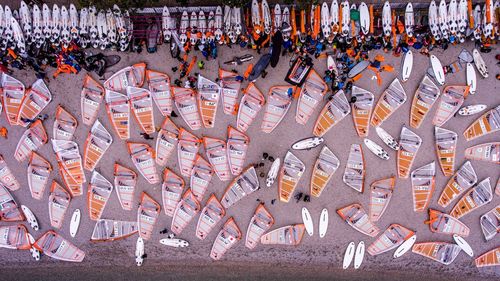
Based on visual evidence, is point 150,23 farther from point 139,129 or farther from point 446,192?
point 446,192

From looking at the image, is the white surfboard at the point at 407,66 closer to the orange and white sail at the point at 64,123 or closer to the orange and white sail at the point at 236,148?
the orange and white sail at the point at 236,148

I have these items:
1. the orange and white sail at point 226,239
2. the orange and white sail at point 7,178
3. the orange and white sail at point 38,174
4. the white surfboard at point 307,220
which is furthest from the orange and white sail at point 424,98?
the orange and white sail at point 7,178

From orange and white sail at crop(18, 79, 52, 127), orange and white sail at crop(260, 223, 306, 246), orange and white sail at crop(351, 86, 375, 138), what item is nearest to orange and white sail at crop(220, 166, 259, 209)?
orange and white sail at crop(260, 223, 306, 246)

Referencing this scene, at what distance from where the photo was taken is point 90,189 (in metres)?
13.1

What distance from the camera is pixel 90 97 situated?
12562 millimetres

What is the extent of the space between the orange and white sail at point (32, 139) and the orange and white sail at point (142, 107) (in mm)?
3430

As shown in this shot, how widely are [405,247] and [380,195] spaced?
2.29 m

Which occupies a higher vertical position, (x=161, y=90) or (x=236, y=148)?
(x=161, y=90)

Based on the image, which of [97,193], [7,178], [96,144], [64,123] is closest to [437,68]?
[96,144]

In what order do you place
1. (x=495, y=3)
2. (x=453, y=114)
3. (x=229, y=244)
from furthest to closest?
(x=229, y=244) → (x=453, y=114) → (x=495, y=3)

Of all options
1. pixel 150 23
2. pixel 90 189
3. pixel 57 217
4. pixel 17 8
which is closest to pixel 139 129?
pixel 90 189

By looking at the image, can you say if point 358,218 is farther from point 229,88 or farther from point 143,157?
point 143,157

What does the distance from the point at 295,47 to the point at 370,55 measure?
8.73 ft

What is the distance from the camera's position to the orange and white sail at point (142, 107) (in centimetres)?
1253
